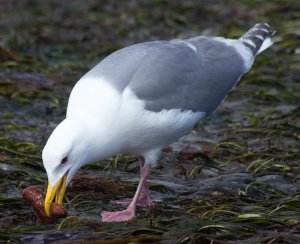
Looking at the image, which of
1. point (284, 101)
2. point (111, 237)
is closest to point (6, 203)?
point (111, 237)

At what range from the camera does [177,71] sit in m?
5.72

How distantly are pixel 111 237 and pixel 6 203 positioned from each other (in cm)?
92

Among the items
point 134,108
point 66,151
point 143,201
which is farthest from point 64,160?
point 143,201

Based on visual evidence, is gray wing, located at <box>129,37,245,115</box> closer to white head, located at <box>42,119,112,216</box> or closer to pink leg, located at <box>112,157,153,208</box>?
white head, located at <box>42,119,112,216</box>

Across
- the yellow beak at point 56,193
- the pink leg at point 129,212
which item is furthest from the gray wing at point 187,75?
the yellow beak at point 56,193

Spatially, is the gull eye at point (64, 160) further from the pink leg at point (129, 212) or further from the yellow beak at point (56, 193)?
the pink leg at point (129, 212)

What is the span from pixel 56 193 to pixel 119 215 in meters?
0.45

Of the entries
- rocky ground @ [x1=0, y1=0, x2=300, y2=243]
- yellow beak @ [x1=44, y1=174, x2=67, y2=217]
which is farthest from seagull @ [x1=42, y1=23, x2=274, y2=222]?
rocky ground @ [x1=0, y1=0, x2=300, y2=243]

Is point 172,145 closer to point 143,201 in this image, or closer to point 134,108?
point 143,201

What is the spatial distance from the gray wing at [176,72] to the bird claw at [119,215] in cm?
70

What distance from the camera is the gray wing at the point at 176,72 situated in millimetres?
5367

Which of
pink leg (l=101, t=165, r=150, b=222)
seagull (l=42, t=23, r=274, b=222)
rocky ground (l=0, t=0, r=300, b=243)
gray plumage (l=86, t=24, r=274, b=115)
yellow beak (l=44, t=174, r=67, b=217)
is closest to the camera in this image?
rocky ground (l=0, t=0, r=300, b=243)

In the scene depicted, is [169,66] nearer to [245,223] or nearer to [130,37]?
[245,223]

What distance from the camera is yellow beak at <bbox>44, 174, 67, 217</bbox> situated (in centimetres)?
477
